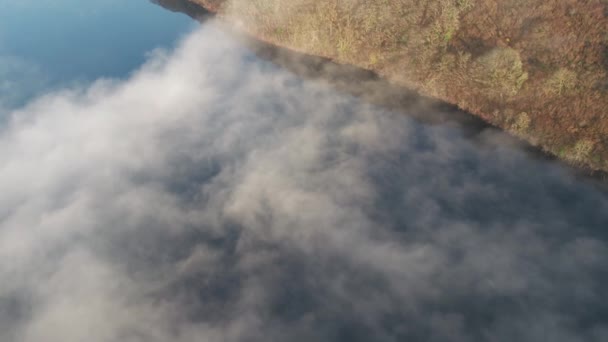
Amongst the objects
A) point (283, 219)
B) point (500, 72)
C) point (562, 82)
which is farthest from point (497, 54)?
point (283, 219)

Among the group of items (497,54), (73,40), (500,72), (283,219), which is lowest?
(283,219)

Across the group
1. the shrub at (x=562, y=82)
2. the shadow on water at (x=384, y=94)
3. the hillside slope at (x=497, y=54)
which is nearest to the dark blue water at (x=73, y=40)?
the shadow on water at (x=384, y=94)

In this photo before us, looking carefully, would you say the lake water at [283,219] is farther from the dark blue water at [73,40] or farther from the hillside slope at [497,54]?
the dark blue water at [73,40]

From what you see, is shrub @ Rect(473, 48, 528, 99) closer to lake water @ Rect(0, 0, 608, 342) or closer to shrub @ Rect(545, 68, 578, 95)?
shrub @ Rect(545, 68, 578, 95)

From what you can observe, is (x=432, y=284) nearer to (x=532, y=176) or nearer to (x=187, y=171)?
(x=532, y=176)

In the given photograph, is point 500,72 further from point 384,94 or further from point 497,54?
point 384,94

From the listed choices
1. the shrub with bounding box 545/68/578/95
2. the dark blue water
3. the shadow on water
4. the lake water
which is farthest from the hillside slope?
the dark blue water
